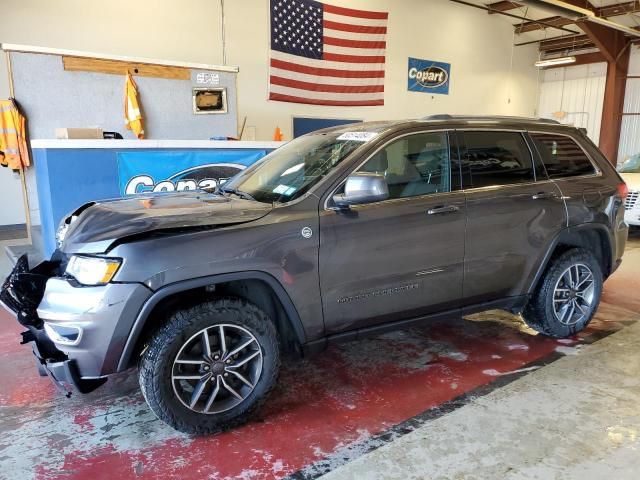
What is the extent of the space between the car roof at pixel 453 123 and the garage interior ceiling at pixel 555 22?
10965 mm

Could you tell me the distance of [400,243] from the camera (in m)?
2.85

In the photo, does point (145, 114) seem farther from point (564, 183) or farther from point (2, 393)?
point (564, 183)

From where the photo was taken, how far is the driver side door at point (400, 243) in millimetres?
2693

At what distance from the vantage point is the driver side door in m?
2.69

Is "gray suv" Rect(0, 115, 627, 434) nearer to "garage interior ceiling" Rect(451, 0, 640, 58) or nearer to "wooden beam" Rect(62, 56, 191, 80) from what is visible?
"wooden beam" Rect(62, 56, 191, 80)

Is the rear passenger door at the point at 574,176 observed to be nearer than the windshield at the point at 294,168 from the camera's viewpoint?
No

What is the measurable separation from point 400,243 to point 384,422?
1020mm

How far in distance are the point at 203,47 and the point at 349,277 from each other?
9791mm

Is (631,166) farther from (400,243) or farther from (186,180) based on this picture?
(400,243)

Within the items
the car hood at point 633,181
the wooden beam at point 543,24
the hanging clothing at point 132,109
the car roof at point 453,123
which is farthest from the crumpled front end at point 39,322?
the wooden beam at point 543,24

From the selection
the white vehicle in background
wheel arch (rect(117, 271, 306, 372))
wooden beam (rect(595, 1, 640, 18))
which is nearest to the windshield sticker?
wheel arch (rect(117, 271, 306, 372))

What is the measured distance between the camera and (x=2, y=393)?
3012 mm

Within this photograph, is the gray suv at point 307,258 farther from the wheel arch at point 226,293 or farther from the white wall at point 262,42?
the white wall at point 262,42

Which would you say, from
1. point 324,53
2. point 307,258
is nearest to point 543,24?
point 324,53
